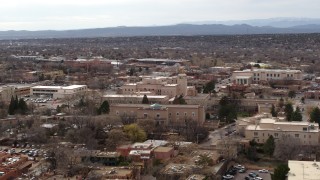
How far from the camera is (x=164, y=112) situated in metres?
26.4

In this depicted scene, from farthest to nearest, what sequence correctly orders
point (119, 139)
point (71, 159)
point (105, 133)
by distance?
point (105, 133) < point (119, 139) < point (71, 159)

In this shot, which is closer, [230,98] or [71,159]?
[71,159]

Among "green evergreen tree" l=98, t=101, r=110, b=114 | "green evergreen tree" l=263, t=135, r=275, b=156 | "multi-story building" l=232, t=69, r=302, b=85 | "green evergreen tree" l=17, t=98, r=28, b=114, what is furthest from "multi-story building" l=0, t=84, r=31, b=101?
"green evergreen tree" l=263, t=135, r=275, b=156

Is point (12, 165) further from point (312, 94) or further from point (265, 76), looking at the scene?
point (265, 76)

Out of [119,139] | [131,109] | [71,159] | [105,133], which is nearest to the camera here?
[71,159]

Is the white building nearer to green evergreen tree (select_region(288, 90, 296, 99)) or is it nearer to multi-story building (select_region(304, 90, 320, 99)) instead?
green evergreen tree (select_region(288, 90, 296, 99))

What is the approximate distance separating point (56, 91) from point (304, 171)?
2396 centimetres

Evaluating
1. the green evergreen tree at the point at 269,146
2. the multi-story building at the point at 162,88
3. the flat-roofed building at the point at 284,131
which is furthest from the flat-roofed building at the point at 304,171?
the multi-story building at the point at 162,88

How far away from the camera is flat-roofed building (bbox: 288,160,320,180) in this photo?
1576cm

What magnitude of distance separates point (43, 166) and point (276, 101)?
1744cm

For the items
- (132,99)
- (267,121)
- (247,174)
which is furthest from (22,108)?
(247,174)

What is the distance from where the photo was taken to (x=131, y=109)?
27469 millimetres

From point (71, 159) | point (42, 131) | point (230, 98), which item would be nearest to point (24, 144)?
point (42, 131)

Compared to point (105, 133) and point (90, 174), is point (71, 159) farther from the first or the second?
point (105, 133)
